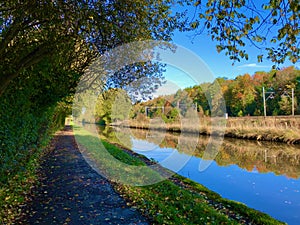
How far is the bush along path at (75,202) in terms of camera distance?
4.04m

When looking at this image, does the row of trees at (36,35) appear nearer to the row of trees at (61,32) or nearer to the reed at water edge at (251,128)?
the row of trees at (61,32)

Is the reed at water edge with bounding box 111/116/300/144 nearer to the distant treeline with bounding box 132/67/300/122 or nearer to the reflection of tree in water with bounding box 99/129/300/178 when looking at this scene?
the reflection of tree in water with bounding box 99/129/300/178

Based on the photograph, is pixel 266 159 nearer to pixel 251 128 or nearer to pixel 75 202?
pixel 251 128

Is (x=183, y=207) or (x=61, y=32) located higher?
(x=61, y=32)

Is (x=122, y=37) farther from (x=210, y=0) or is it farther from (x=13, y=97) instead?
(x=13, y=97)

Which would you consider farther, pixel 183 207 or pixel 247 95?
pixel 247 95

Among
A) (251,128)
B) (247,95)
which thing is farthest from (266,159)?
(247,95)

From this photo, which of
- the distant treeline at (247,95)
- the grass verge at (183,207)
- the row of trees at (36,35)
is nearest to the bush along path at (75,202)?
the grass verge at (183,207)

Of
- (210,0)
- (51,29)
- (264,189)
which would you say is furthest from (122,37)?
(264,189)

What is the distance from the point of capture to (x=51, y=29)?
4.46 metres

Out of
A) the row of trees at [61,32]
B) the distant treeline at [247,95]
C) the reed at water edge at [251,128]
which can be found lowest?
the reed at water edge at [251,128]

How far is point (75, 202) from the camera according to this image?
4832 mm

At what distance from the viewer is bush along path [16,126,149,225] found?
13.3 feet

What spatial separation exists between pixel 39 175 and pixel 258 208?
218 inches
